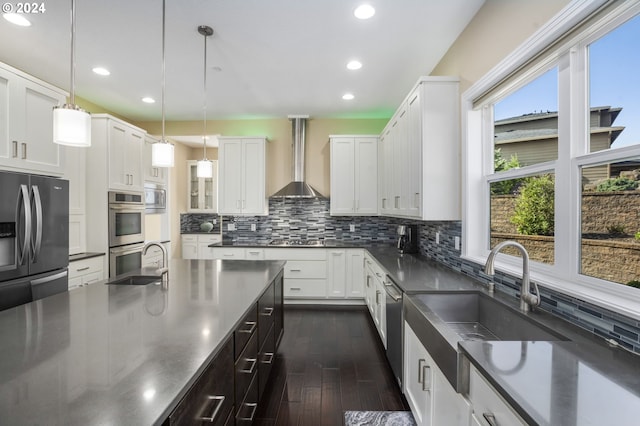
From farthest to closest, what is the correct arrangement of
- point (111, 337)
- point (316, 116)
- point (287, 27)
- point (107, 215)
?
point (316, 116) → point (107, 215) → point (287, 27) → point (111, 337)

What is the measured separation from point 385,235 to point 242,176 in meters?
2.41

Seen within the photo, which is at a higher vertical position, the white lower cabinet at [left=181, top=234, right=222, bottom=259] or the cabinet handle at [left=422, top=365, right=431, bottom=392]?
the white lower cabinet at [left=181, top=234, right=222, bottom=259]

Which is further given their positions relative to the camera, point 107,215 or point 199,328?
point 107,215

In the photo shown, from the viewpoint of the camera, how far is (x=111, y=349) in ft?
3.41

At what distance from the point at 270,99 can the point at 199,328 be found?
11.1ft

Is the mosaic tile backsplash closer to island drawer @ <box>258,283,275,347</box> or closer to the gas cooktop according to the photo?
the gas cooktop

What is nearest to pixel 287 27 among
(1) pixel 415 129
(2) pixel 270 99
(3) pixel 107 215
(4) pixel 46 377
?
(1) pixel 415 129

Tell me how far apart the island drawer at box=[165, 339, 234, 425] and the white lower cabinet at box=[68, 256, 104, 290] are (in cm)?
245

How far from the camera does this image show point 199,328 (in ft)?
4.06

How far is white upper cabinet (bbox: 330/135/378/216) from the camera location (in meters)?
4.48

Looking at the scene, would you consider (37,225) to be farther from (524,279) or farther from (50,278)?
(524,279)

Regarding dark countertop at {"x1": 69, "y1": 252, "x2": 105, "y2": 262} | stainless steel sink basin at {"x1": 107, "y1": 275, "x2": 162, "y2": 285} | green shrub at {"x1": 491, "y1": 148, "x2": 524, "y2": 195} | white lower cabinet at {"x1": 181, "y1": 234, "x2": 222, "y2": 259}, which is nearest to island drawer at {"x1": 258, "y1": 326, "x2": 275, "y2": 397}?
stainless steel sink basin at {"x1": 107, "y1": 275, "x2": 162, "y2": 285}

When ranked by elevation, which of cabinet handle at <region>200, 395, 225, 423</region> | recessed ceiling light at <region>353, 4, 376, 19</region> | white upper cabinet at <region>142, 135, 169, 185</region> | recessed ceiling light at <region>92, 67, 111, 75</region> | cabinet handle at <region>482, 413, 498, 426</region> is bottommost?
cabinet handle at <region>200, 395, 225, 423</region>

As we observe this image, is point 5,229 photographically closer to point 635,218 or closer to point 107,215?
point 107,215
